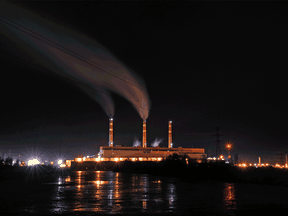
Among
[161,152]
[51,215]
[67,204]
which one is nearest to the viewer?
[51,215]

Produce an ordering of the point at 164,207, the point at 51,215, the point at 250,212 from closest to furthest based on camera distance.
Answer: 1. the point at 51,215
2. the point at 250,212
3. the point at 164,207

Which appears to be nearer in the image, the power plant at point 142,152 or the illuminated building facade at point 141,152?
the power plant at point 142,152

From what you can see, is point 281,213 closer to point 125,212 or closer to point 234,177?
point 125,212

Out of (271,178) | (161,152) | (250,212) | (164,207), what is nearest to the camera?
(250,212)

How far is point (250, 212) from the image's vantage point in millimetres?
10219

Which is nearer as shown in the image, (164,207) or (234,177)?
(164,207)

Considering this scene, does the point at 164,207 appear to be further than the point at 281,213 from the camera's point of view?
Yes

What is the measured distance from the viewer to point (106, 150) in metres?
137

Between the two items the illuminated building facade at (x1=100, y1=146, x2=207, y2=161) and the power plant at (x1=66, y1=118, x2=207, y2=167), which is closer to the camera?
the power plant at (x1=66, y1=118, x2=207, y2=167)

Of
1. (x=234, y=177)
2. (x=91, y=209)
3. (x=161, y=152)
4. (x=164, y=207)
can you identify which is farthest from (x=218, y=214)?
(x=161, y=152)

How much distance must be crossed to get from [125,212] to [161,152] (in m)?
142

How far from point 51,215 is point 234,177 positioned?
2428 cm

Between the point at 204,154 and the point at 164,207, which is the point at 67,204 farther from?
the point at 204,154

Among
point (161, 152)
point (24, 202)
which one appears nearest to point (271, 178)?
point (24, 202)
